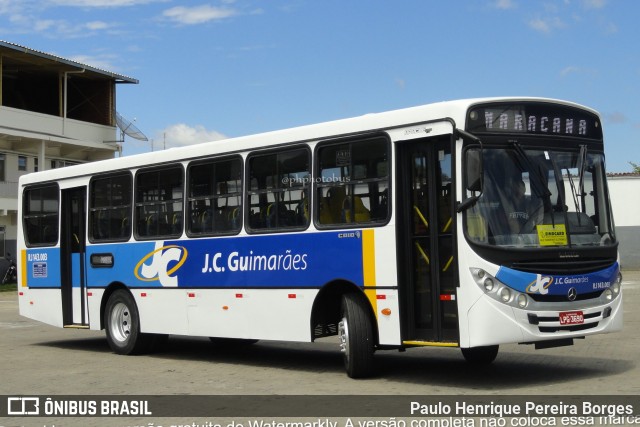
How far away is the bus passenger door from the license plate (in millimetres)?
8925

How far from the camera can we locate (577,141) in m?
11.5

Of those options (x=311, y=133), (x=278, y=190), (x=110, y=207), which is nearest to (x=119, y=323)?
(x=110, y=207)

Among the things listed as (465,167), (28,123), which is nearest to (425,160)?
(465,167)

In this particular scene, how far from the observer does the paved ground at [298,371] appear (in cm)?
1088

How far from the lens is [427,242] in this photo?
11078 mm

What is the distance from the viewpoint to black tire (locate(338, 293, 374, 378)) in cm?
1156

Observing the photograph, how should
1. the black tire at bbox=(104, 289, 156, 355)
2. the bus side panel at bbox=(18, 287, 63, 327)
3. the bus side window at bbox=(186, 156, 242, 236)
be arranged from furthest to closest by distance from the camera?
1. the bus side panel at bbox=(18, 287, 63, 327)
2. the black tire at bbox=(104, 289, 156, 355)
3. the bus side window at bbox=(186, 156, 242, 236)

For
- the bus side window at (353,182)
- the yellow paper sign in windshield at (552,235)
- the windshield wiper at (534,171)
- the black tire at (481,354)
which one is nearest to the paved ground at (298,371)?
the black tire at (481,354)

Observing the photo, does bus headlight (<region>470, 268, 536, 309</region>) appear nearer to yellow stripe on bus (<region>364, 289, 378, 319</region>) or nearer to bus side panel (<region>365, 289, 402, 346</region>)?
bus side panel (<region>365, 289, 402, 346</region>)

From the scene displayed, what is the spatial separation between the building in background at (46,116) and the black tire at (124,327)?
3025 centimetres

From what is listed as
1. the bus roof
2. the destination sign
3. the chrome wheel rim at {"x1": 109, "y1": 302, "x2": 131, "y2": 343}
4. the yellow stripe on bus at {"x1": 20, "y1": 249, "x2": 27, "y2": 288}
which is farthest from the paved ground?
the bus roof

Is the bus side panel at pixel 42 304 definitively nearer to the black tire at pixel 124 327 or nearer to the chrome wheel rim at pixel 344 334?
the black tire at pixel 124 327

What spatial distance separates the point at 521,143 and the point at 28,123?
130 feet

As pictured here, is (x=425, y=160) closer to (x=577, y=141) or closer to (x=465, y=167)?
(x=465, y=167)
